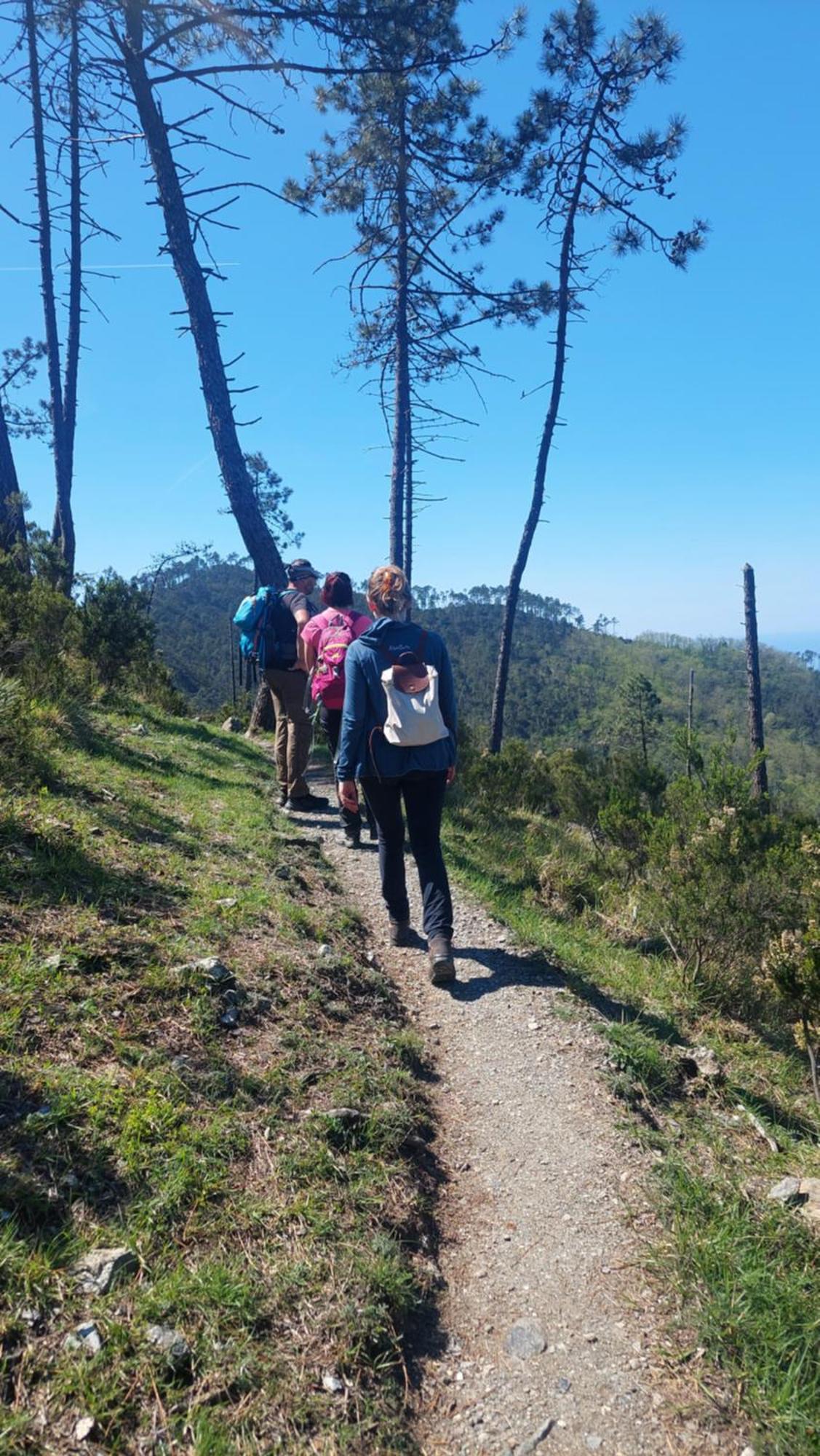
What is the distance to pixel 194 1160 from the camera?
2096 millimetres

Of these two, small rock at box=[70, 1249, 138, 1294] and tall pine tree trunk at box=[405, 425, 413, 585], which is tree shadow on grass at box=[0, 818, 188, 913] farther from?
tall pine tree trunk at box=[405, 425, 413, 585]

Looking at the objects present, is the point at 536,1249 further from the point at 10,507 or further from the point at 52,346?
the point at 52,346

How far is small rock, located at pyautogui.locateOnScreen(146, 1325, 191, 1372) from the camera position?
1605 millimetres

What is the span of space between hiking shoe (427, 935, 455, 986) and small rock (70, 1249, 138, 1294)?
219 centimetres

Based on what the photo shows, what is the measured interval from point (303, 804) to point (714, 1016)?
12.6 ft

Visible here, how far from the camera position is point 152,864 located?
391 centimetres

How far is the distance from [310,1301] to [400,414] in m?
13.1

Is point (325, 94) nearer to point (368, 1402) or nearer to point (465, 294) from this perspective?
point (465, 294)

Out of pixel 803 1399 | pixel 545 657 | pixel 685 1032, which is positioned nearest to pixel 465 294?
pixel 685 1032

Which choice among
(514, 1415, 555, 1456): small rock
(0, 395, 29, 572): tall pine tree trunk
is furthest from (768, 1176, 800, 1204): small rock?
(0, 395, 29, 572): tall pine tree trunk

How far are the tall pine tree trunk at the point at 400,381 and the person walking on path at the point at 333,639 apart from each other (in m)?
7.90

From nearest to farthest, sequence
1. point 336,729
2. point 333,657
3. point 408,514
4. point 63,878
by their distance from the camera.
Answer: point 63,878
point 333,657
point 336,729
point 408,514

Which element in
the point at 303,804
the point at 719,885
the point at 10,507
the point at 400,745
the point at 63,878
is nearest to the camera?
the point at 63,878

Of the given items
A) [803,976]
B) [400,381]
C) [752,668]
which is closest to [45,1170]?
[803,976]
